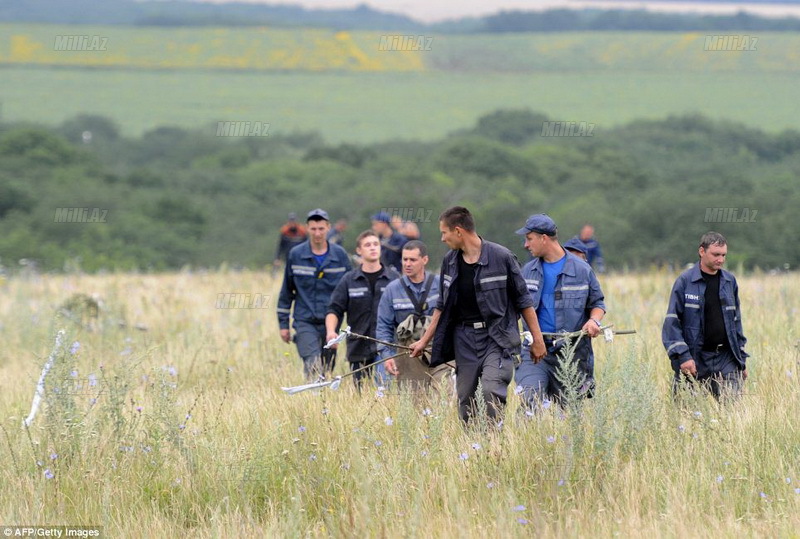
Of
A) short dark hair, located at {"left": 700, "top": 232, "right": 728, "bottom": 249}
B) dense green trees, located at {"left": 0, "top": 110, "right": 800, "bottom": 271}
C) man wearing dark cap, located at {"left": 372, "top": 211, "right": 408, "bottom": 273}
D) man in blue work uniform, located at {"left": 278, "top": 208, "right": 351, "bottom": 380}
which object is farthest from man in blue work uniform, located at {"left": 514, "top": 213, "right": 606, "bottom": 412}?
dense green trees, located at {"left": 0, "top": 110, "right": 800, "bottom": 271}

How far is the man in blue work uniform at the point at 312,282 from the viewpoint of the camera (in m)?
11.2

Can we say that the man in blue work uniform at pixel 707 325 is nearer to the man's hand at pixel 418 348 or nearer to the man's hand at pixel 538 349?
the man's hand at pixel 538 349

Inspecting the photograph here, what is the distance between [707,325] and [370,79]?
500ft

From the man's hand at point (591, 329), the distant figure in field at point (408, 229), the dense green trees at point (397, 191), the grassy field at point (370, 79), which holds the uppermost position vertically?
the grassy field at point (370, 79)

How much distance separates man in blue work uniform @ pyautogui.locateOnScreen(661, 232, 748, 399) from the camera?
8.77m

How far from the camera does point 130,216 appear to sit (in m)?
62.3

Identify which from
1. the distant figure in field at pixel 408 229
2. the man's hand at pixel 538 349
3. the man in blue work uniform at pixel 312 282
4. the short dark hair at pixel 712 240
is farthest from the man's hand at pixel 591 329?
the distant figure in field at pixel 408 229

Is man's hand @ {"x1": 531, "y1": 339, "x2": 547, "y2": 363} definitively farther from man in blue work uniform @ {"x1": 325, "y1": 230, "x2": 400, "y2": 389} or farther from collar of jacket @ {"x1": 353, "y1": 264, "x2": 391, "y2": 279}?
collar of jacket @ {"x1": 353, "y1": 264, "x2": 391, "y2": 279}

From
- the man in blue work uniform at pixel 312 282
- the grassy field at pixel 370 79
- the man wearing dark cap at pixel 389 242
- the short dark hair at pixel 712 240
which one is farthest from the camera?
the grassy field at pixel 370 79

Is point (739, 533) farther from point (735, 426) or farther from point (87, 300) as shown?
point (87, 300)

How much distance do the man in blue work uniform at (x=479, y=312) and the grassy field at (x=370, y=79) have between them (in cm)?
11082

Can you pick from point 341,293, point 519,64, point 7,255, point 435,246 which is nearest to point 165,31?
point 519,64

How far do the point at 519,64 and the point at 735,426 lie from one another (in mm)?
147817

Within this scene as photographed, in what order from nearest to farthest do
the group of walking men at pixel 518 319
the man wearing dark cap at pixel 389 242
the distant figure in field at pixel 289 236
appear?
the group of walking men at pixel 518 319, the man wearing dark cap at pixel 389 242, the distant figure in field at pixel 289 236
